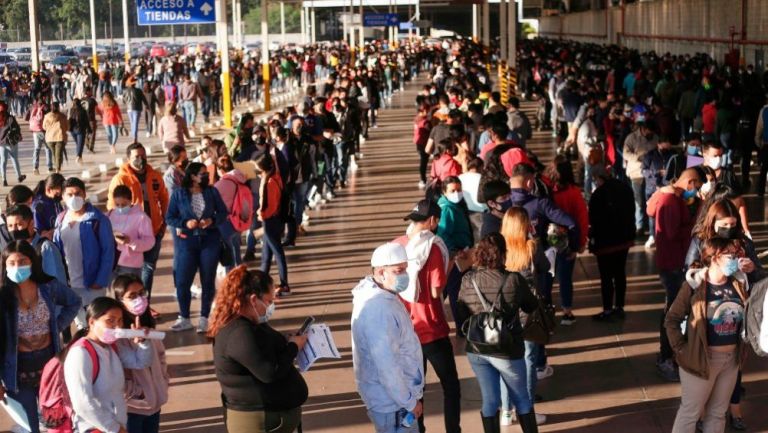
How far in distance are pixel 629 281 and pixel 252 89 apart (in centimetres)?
3998

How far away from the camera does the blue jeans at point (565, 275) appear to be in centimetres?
1156

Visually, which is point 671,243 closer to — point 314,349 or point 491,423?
point 491,423

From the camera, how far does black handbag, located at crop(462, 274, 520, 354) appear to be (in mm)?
7566

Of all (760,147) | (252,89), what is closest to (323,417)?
(760,147)

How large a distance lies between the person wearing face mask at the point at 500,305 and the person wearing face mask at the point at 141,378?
1.89m

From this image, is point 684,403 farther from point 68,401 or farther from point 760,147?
point 760,147

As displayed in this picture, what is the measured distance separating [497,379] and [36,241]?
3696 mm

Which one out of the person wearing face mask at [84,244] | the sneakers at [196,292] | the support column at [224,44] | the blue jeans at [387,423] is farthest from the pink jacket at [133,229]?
the support column at [224,44]

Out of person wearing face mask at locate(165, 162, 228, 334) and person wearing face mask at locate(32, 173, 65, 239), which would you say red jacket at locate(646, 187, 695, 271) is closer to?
person wearing face mask at locate(165, 162, 228, 334)

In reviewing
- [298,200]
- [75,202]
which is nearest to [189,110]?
[298,200]

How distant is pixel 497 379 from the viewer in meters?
7.85

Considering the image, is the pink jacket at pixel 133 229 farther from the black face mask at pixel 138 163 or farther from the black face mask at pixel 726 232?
the black face mask at pixel 726 232

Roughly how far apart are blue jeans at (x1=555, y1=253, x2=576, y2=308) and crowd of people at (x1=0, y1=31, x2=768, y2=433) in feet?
0.08

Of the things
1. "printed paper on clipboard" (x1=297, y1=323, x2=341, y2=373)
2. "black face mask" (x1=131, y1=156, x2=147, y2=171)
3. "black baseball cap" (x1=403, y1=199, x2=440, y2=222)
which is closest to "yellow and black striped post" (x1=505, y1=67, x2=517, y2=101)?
"black face mask" (x1=131, y1=156, x2=147, y2=171)
